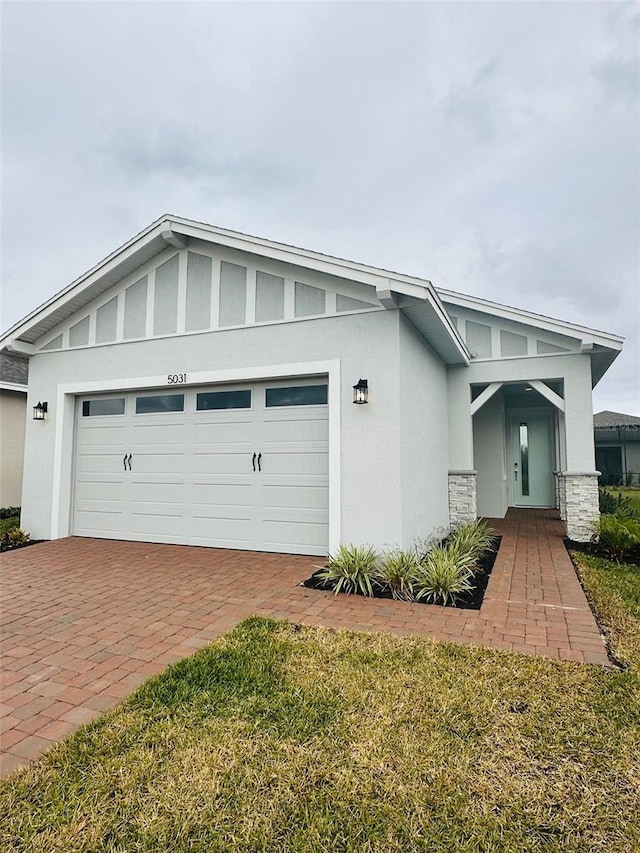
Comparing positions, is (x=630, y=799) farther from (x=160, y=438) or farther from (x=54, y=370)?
(x=54, y=370)

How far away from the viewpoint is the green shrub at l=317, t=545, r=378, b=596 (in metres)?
5.61

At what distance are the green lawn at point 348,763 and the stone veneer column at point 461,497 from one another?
5999 millimetres

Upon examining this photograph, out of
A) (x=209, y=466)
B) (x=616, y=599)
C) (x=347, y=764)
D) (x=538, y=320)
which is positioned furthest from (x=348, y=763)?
(x=538, y=320)

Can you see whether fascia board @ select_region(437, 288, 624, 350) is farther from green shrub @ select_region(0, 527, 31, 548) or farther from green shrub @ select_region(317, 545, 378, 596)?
green shrub @ select_region(0, 527, 31, 548)

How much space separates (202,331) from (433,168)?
9.62m

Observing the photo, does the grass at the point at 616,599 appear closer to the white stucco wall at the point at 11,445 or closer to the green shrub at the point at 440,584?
the green shrub at the point at 440,584

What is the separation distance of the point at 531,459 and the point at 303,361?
11.0 meters

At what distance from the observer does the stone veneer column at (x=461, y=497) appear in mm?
9641

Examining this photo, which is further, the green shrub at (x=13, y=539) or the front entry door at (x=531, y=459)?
the front entry door at (x=531, y=459)

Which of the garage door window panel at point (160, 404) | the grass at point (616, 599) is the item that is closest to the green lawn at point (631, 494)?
the grass at point (616, 599)

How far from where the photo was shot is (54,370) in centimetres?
903

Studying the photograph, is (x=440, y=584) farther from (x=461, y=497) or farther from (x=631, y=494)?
(x=631, y=494)

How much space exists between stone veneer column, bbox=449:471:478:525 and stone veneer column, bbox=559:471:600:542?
1.76 meters

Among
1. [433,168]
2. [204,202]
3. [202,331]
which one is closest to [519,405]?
[433,168]
